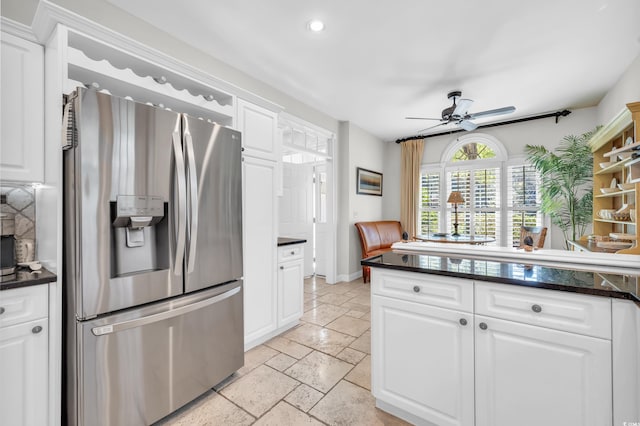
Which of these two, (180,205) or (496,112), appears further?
(496,112)

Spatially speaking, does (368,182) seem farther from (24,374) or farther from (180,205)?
(24,374)

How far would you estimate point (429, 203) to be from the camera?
580cm

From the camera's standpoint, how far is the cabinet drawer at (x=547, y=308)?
1.10 metres

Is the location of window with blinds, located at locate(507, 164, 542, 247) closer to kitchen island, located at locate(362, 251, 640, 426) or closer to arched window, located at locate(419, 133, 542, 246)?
arched window, located at locate(419, 133, 542, 246)

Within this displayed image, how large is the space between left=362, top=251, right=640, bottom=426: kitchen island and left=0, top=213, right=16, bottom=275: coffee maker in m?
1.99

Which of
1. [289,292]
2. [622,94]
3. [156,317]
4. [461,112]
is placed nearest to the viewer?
[156,317]

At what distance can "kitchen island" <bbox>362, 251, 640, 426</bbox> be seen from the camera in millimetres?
1084

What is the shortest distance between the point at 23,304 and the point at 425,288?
1.99 metres

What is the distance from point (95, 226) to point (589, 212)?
5.62 meters

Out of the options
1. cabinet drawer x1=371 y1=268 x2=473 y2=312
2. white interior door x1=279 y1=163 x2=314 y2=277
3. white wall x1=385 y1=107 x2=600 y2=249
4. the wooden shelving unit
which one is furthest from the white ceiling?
cabinet drawer x1=371 y1=268 x2=473 y2=312

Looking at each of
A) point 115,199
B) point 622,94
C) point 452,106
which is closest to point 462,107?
point 452,106

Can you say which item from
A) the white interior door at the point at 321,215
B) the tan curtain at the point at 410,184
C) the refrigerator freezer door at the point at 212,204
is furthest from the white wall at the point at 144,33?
the tan curtain at the point at 410,184

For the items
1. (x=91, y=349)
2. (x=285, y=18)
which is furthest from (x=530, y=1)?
(x=91, y=349)

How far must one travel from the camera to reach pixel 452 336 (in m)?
1.41
